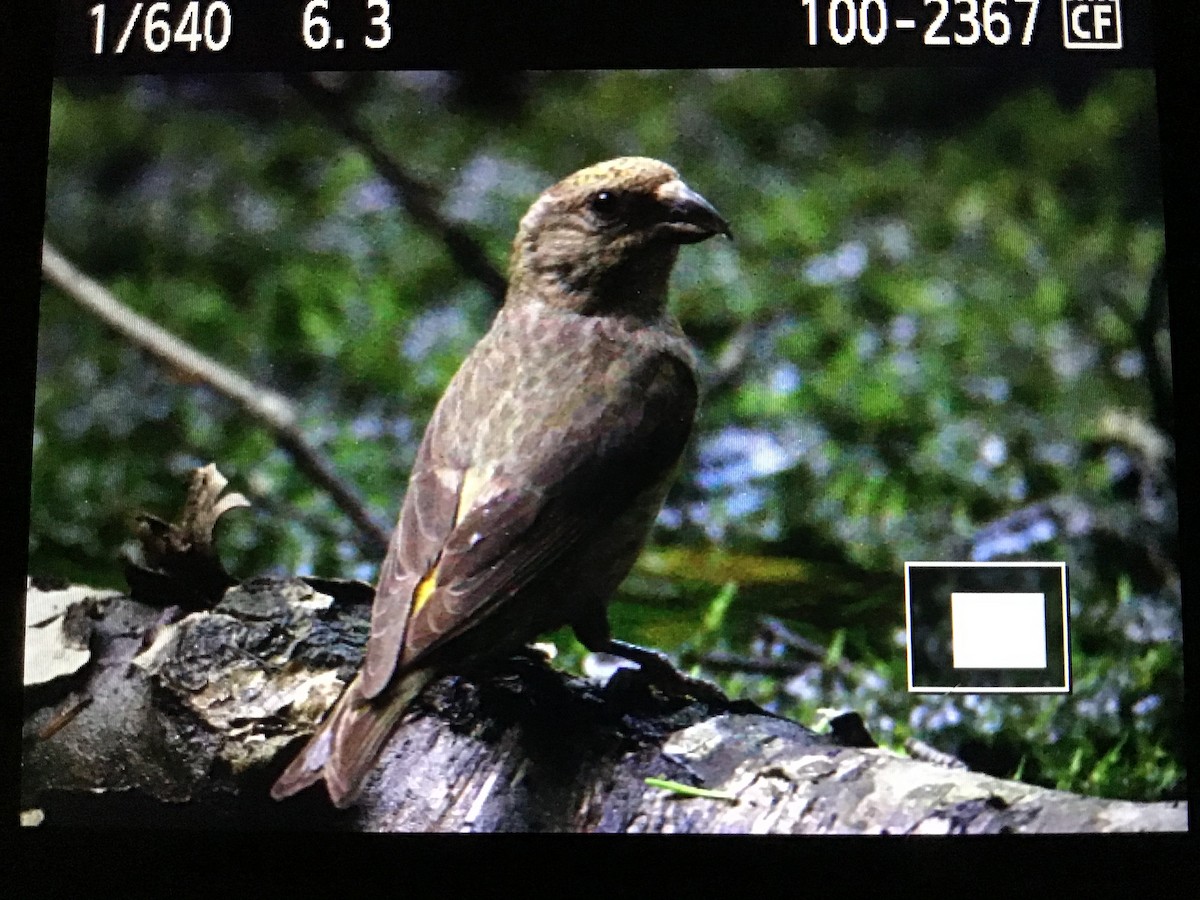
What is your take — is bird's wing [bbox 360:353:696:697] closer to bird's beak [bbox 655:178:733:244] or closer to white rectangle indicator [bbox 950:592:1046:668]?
bird's beak [bbox 655:178:733:244]

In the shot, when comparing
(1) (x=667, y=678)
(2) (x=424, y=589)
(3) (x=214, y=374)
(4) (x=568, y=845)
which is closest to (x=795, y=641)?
(1) (x=667, y=678)

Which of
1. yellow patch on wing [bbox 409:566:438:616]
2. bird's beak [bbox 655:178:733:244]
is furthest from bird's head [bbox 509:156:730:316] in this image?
yellow patch on wing [bbox 409:566:438:616]

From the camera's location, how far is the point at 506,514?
5.53 ft

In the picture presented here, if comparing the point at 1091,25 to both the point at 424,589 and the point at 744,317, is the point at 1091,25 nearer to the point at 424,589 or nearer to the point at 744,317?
the point at 744,317

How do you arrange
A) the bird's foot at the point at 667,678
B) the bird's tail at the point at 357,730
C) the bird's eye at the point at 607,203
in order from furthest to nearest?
the bird's eye at the point at 607,203 < the bird's foot at the point at 667,678 < the bird's tail at the point at 357,730

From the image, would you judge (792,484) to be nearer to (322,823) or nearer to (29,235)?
(322,823)

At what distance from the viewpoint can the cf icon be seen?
1943 millimetres

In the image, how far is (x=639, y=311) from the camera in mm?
1834

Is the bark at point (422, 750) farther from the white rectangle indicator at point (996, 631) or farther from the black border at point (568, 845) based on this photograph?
the white rectangle indicator at point (996, 631)

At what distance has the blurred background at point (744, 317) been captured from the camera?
73.7 inches

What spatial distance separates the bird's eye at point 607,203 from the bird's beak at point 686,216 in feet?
0.20

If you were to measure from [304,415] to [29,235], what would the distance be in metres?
0.50

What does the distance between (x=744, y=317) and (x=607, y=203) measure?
10.4 inches

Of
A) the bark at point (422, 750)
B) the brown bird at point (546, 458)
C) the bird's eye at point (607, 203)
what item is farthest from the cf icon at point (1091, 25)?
the bark at point (422, 750)
